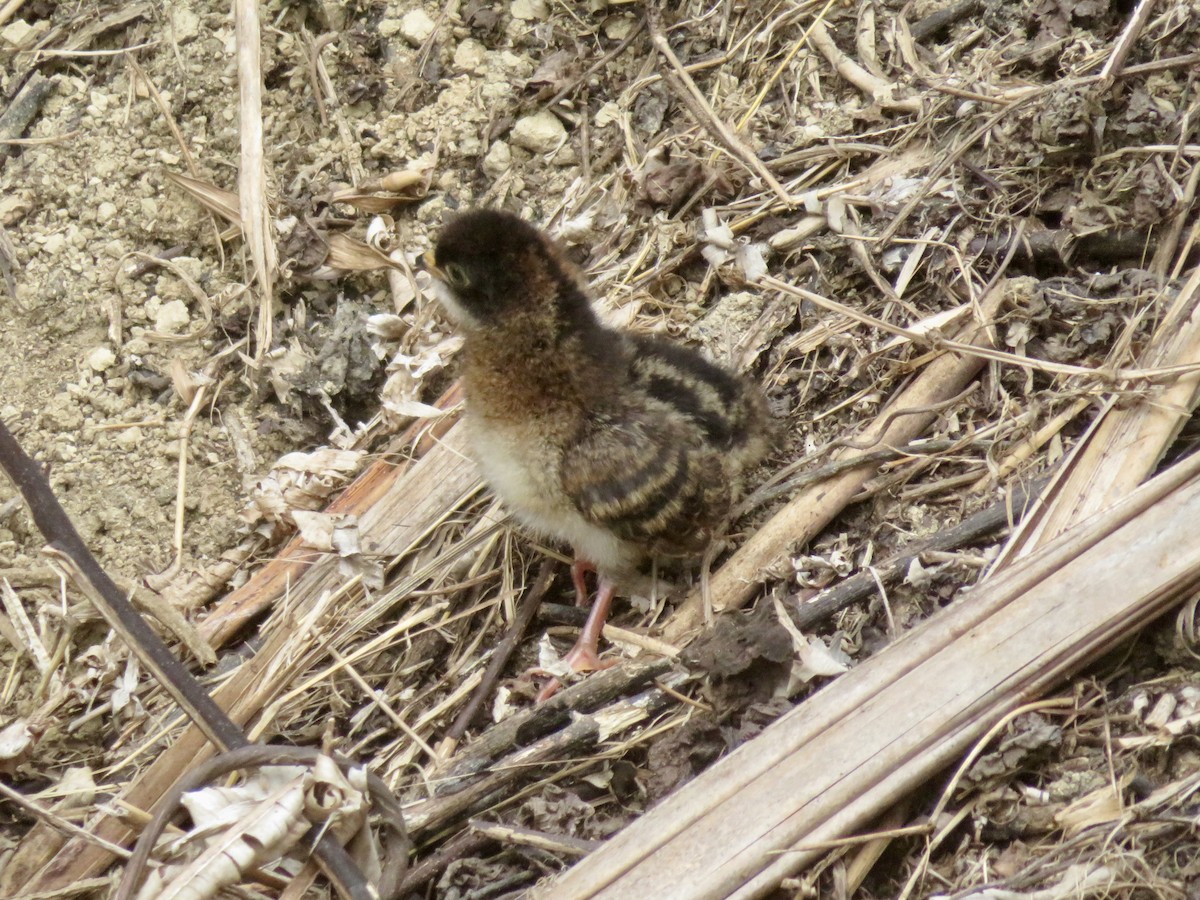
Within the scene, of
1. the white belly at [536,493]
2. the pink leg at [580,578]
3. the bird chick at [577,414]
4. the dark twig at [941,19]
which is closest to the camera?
the bird chick at [577,414]

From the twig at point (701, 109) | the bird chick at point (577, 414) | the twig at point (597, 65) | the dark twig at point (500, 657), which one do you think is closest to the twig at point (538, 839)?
the dark twig at point (500, 657)

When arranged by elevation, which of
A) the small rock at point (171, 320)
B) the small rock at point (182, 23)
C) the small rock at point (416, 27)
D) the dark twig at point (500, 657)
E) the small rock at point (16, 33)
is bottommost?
the dark twig at point (500, 657)

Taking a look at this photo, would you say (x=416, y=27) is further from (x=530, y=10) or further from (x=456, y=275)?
(x=456, y=275)

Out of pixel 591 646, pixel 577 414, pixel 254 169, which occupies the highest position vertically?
pixel 254 169

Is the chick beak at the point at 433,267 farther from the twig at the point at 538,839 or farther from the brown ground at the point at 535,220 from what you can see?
the twig at the point at 538,839

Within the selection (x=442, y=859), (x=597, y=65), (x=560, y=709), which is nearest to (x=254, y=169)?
(x=597, y=65)

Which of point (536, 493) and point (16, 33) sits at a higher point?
point (16, 33)

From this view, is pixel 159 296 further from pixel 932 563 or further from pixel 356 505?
pixel 932 563
